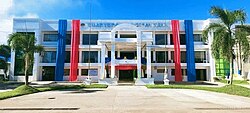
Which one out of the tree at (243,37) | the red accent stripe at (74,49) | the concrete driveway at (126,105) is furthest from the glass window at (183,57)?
the concrete driveway at (126,105)

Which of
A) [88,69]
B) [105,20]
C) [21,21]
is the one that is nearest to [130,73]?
[88,69]

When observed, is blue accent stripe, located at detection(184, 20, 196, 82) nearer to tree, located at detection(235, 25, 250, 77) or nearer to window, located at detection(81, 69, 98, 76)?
window, located at detection(81, 69, 98, 76)

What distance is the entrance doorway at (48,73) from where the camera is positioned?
41.9 m

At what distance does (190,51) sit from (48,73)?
79.4 feet

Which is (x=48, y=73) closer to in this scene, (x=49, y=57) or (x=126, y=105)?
(x=49, y=57)

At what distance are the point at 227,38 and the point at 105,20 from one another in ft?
80.3

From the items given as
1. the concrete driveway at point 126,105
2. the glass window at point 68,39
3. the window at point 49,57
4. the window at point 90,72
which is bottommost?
the concrete driveway at point 126,105

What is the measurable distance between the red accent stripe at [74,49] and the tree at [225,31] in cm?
2463

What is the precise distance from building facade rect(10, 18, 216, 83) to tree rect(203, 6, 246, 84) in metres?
18.8

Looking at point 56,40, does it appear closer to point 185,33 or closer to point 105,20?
point 105,20

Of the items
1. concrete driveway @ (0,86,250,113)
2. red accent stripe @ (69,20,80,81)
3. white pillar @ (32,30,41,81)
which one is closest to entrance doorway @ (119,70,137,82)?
red accent stripe @ (69,20,80,81)

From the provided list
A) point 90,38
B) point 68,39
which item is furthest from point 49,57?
point 90,38

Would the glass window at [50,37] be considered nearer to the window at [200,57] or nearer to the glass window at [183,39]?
the glass window at [183,39]

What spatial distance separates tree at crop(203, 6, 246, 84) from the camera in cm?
2123
